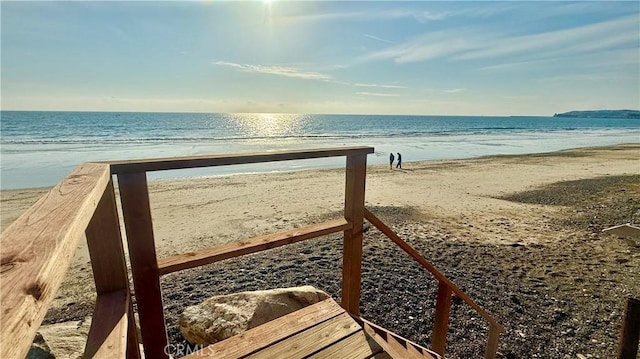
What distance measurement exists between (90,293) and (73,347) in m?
2.92

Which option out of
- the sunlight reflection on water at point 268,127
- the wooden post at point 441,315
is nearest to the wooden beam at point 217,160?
the wooden post at point 441,315

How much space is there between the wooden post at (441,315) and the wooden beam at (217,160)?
160 centimetres

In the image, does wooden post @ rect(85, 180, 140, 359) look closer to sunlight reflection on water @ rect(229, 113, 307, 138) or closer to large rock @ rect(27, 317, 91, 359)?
large rock @ rect(27, 317, 91, 359)

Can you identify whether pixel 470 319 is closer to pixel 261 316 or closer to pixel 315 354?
pixel 261 316

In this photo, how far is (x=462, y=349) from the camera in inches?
153

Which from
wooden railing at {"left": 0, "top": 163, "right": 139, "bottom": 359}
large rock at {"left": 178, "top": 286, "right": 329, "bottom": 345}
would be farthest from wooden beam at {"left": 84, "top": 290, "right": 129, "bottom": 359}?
large rock at {"left": 178, "top": 286, "right": 329, "bottom": 345}

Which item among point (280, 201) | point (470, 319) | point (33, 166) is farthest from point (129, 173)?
point (33, 166)

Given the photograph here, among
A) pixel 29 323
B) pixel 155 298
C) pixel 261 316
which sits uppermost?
pixel 29 323

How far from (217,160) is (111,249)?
62cm

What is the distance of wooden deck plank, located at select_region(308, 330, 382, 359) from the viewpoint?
5.91 feet

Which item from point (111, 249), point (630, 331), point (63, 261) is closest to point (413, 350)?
point (111, 249)

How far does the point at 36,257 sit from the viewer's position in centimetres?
61

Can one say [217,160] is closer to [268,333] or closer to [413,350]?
[268,333]

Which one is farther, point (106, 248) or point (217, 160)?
point (217, 160)
